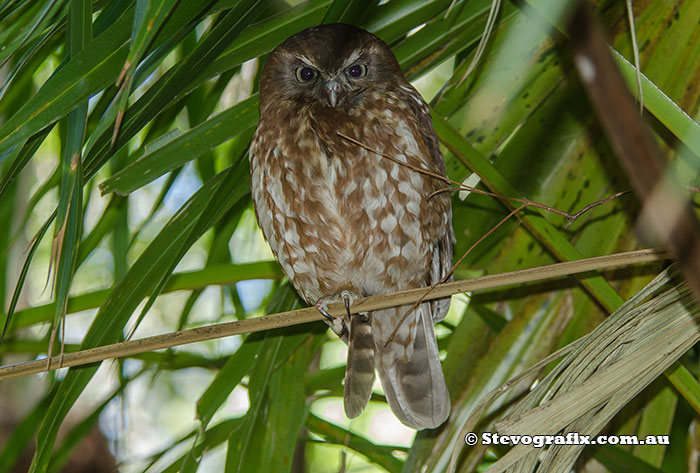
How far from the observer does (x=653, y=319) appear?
1123mm

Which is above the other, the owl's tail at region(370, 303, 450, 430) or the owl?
the owl

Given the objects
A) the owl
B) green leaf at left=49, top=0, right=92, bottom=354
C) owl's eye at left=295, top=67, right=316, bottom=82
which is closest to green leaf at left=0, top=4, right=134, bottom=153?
green leaf at left=49, top=0, right=92, bottom=354

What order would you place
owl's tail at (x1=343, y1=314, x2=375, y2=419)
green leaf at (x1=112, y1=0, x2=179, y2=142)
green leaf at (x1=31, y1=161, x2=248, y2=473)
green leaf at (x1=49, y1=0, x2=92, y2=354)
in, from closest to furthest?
green leaf at (x1=112, y1=0, x2=179, y2=142)
green leaf at (x1=49, y1=0, x2=92, y2=354)
green leaf at (x1=31, y1=161, x2=248, y2=473)
owl's tail at (x1=343, y1=314, x2=375, y2=419)

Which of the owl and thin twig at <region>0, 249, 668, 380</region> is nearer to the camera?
thin twig at <region>0, 249, 668, 380</region>

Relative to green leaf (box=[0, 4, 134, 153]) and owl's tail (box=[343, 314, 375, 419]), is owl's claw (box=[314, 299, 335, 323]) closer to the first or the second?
owl's tail (box=[343, 314, 375, 419])

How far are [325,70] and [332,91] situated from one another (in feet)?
0.27

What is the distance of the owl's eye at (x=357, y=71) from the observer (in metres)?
2.19

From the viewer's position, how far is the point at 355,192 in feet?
6.79

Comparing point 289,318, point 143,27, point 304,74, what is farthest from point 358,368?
point 143,27

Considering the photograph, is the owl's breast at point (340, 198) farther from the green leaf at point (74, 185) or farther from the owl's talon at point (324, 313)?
the green leaf at point (74, 185)

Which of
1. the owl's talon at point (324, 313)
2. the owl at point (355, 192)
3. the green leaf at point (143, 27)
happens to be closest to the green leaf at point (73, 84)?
the green leaf at point (143, 27)

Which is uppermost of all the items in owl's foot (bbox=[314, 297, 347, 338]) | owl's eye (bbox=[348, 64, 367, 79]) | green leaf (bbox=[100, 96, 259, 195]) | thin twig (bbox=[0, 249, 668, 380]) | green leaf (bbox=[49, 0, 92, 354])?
→ owl's eye (bbox=[348, 64, 367, 79])

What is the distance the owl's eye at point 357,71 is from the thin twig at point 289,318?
0.98 meters

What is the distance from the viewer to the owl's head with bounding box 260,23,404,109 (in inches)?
83.4
